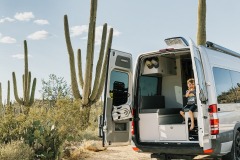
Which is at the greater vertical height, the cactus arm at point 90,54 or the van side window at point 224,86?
the cactus arm at point 90,54

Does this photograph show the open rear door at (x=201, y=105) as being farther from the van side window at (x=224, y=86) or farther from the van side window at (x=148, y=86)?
the van side window at (x=148, y=86)

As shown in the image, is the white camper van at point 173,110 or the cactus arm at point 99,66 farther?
the cactus arm at point 99,66

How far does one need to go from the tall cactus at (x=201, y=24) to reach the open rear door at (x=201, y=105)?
7.64 metres

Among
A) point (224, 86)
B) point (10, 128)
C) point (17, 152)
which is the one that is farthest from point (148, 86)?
point (10, 128)

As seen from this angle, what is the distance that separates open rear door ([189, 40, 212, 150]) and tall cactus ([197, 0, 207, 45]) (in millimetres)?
7640

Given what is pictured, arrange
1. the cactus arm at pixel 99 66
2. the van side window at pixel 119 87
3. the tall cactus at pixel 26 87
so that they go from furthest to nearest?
the tall cactus at pixel 26 87, the cactus arm at pixel 99 66, the van side window at pixel 119 87

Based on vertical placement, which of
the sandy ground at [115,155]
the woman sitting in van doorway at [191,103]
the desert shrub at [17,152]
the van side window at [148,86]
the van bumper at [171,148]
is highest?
the van side window at [148,86]

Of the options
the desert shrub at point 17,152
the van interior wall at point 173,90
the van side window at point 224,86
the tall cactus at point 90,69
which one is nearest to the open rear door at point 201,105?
the van side window at point 224,86

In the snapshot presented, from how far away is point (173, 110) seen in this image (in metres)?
9.23

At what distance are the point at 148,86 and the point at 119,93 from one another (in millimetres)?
1227

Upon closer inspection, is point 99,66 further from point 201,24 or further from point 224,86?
point 224,86

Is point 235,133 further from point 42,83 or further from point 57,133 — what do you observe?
point 42,83

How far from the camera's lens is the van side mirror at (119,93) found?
27.0ft

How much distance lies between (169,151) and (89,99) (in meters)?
12.4
